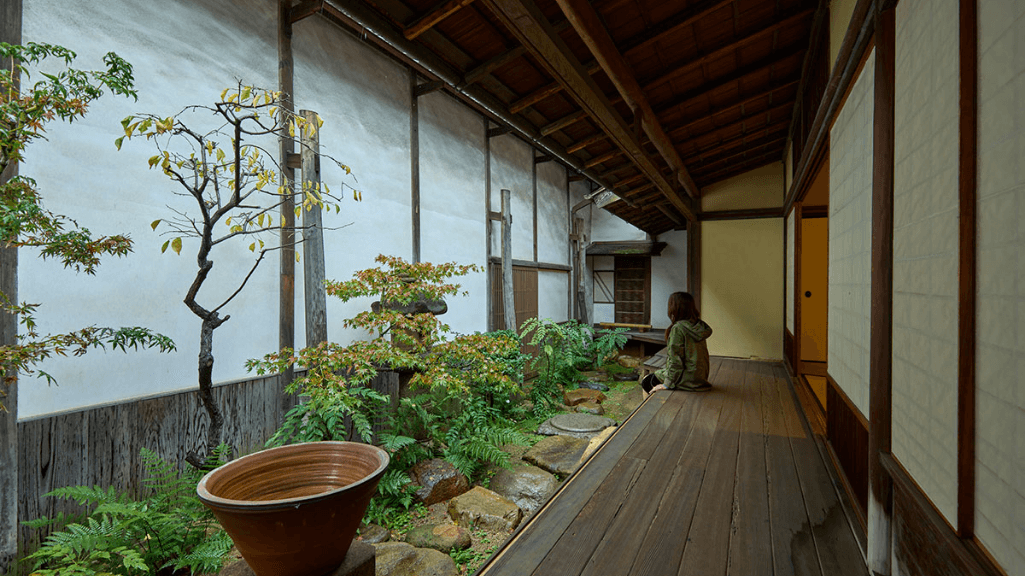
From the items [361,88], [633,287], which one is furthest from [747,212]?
[361,88]

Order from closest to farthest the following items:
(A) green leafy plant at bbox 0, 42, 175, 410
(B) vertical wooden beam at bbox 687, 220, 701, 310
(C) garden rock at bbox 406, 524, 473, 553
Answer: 1. (A) green leafy plant at bbox 0, 42, 175, 410
2. (C) garden rock at bbox 406, 524, 473, 553
3. (B) vertical wooden beam at bbox 687, 220, 701, 310

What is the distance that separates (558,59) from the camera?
105 inches

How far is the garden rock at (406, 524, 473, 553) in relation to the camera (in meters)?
3.40

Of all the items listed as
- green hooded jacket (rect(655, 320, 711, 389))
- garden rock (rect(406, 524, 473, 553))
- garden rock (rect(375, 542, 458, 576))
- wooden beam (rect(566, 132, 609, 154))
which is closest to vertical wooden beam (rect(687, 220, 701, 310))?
green hooded jacket (rect(655, 320, 711, 389))

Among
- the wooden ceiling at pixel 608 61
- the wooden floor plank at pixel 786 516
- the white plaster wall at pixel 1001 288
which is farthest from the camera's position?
the wooden ceiling at pixel 608 61

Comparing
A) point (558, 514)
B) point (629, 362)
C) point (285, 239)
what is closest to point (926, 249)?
point (558, 514)

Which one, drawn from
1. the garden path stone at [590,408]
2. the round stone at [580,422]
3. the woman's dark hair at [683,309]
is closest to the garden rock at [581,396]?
the garden path stone at [590,408]

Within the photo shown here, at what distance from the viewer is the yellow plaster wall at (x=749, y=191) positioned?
768 centimetres

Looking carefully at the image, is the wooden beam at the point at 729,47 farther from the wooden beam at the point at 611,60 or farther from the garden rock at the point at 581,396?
the garden rock at the point at 581,396

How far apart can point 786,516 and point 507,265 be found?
594 centimetres

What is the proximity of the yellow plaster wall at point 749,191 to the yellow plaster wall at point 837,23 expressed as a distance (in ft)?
16.3

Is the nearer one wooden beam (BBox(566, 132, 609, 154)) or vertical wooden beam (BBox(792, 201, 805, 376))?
wooden beam (BBox(566, 132, 609, 154))

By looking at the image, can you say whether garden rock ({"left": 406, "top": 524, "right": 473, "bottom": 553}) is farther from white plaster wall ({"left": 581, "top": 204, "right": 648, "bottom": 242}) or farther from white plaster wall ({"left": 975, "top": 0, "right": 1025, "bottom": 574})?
white plaster wall ({"left": 581, "top": 204, "right": 648, "bottom": 242})

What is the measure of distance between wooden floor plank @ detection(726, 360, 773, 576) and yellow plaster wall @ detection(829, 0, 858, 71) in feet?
A: 8.51
